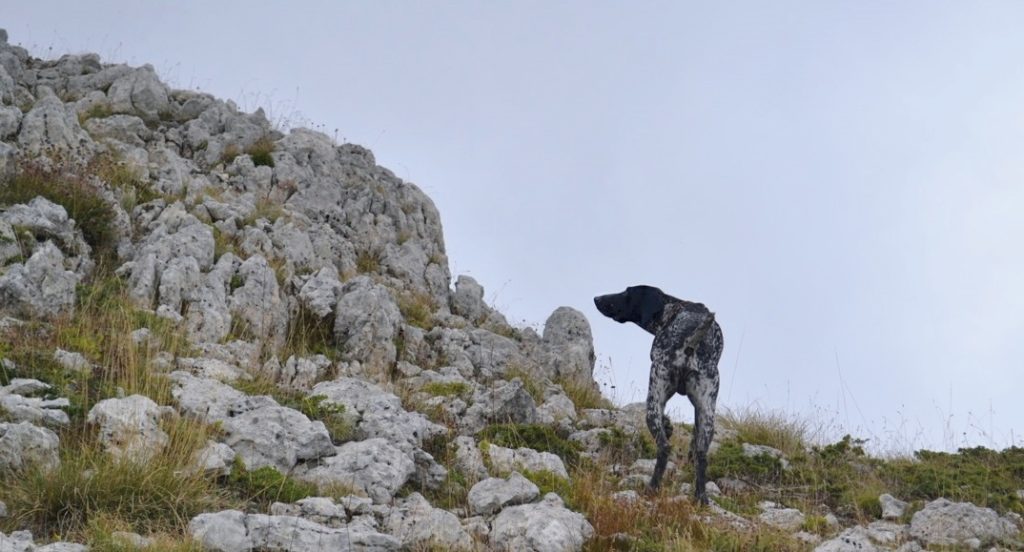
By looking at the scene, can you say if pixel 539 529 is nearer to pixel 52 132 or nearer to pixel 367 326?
pixel 367 326

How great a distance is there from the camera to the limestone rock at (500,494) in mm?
7863

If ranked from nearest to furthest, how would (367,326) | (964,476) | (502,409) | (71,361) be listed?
(71,361) → (964,476) → (502,409) → (367,326)

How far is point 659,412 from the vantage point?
9812 millimetres

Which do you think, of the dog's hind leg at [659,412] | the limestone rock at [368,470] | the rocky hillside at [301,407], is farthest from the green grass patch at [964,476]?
the limestone rock at [368,470]

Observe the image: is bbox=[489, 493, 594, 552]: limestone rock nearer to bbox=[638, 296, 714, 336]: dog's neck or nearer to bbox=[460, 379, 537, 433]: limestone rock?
bbox=[638, 296, 714, 336]: dog's neck

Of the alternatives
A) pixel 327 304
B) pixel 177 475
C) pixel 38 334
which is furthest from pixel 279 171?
pixel 177 475

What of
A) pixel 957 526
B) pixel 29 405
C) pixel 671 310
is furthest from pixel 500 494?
pixel 957 526

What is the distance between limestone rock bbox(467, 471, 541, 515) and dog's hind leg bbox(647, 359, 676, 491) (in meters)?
1.88

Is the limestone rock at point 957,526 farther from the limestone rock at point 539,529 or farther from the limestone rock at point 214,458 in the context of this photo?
the limestone rock at point 214,458

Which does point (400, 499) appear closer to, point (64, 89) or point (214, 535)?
point (214, 535)

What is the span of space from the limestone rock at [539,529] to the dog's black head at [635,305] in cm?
341

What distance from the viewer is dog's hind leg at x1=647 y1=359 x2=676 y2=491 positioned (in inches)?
381

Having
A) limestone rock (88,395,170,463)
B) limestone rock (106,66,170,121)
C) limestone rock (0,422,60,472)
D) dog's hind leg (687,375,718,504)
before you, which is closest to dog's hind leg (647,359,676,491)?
dog's hind leg (687,375,718,504)

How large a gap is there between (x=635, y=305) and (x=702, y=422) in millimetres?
1650
